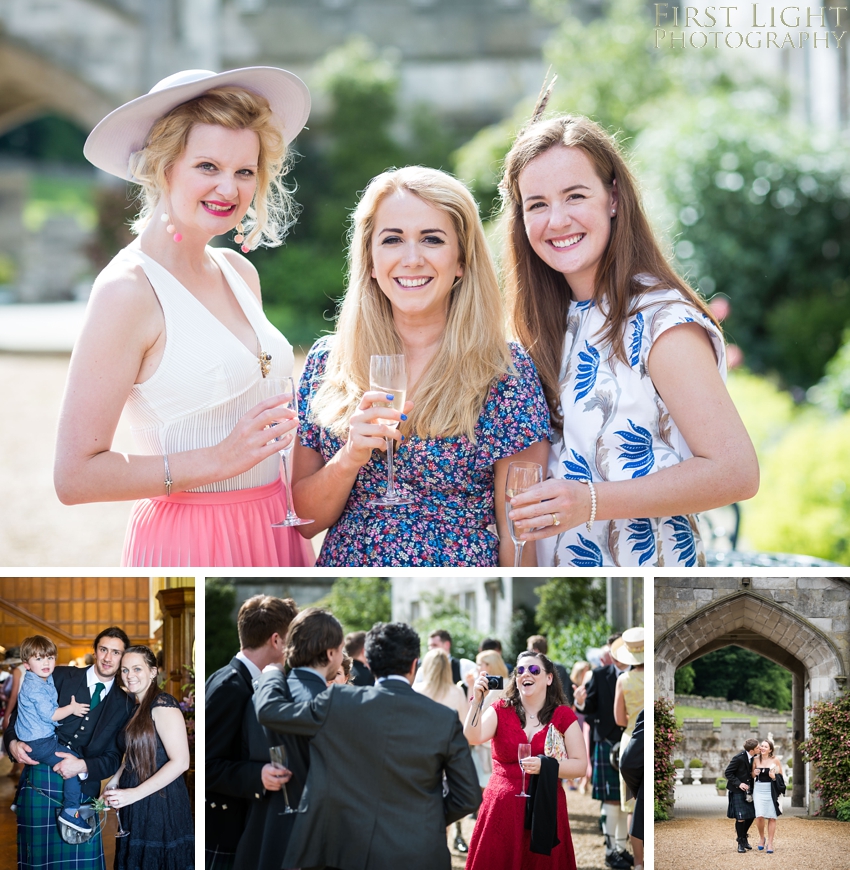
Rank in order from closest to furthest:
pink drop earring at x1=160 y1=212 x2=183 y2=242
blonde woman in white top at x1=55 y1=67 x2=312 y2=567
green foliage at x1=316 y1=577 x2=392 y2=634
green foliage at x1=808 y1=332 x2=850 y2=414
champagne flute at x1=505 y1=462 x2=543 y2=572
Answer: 1. green foliage at x1=316 y1=577 x2=392 y2=634
2. champagne flute at x1=505 y1=462 x2=543 y2=572
3. blonde woman in white top at x1=55 y1=67 x2=312 y2=567
4. pink drop earring at x1=160 y1=212 x2=183 y2=242
5. green foliage at x1=808 y1=332 x2=850 y2=414

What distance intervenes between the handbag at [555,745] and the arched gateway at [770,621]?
0.82 feet

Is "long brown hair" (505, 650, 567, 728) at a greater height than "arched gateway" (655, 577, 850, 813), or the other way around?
"arched gateway" (655, 577, 850, 813)

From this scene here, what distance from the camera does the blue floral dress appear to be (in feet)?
8.57

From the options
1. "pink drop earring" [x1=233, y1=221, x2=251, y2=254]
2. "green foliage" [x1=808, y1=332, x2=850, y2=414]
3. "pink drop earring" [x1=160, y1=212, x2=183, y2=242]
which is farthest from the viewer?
"green foliage" [x1=808, y1=332, x2=850, y2=414]

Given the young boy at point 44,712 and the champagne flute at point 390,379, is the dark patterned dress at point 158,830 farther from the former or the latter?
the champagne flute at point 390,379

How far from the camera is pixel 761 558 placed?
4.42m

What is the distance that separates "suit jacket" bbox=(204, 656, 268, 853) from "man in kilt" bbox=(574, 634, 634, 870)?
0.74 m

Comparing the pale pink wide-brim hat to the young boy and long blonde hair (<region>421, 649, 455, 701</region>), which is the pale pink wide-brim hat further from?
long blonde hair (<region>421, 649, 455, 701</region>)

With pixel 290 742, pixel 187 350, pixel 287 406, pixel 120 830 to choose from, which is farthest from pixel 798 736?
pixel 187 350

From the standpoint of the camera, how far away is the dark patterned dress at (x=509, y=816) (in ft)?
7.17

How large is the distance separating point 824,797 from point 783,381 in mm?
10009

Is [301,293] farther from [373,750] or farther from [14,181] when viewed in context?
[14,181]

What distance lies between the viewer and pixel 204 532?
2713 millimetres

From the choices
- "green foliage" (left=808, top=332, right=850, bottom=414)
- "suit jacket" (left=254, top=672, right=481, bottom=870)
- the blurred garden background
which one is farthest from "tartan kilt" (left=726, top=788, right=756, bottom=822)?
"green foliage" (left=808, top=332, right=850, bottom=414)
